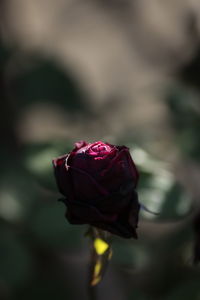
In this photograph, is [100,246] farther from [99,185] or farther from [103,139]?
[103,139]

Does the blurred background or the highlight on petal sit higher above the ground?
the highlight on petal

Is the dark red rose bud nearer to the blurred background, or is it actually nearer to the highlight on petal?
the highlight on petal

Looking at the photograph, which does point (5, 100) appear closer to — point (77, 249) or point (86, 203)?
point (77, 249)

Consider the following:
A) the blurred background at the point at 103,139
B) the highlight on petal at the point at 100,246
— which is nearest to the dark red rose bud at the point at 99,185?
the highlight on petal at the point at 100,246

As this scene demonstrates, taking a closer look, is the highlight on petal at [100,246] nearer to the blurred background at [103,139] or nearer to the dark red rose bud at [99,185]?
the dark red rose bud at [99,185]

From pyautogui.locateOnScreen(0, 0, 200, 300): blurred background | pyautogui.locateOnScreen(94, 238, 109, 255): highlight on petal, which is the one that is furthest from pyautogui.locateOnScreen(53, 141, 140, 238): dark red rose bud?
pyautogui.locateOnScreen(0, 0, 200, 300): blurred background

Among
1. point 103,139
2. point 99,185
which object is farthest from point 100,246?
point 103,139
